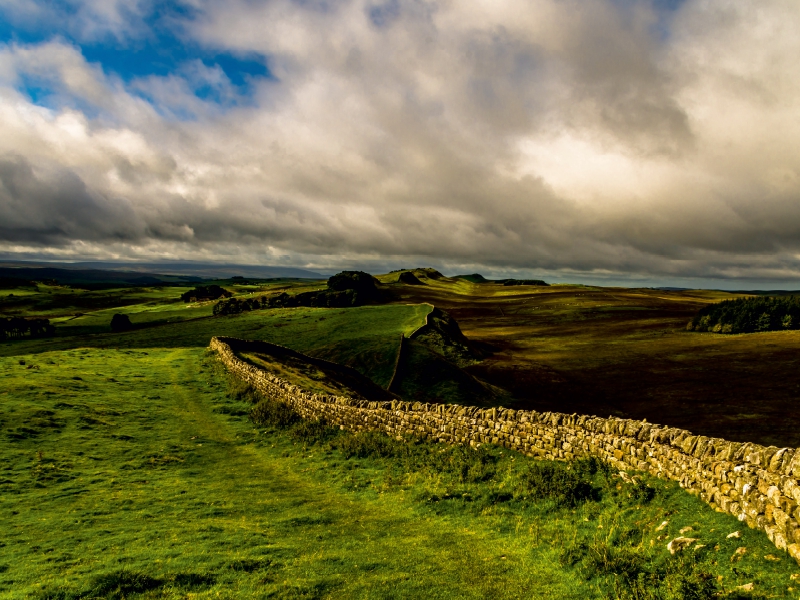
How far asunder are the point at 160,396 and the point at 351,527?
2196 cm

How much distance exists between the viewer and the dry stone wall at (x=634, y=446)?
9055 millimetres

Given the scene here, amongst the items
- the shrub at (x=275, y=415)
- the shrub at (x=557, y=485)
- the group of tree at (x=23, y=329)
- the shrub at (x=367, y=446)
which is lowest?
the group of tree at (x=23, y=329)

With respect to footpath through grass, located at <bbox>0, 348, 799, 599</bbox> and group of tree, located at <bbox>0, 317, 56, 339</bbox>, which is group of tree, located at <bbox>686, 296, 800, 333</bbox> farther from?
group of tree, located at <bbox>0, 317, 56, 339</bbox>

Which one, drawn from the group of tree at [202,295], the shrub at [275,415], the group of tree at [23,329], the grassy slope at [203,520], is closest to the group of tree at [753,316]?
the shrub at [275,415]

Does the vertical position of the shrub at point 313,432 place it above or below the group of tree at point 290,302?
below

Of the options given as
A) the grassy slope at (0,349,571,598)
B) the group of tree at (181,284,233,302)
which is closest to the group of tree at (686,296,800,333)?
the grassy slope at (0,349,571,598)

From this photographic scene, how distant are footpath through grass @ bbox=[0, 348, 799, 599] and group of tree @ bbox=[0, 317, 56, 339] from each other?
91.7 metres

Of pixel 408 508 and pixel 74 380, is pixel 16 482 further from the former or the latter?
pixel 74 380

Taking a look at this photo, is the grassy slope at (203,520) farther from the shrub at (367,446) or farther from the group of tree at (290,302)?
the group of tree at (290,302)

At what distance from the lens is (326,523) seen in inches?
527

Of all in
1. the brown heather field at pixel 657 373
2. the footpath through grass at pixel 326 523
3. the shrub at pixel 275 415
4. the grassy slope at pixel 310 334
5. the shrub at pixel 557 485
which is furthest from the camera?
the grassy slope at pixel 310 334

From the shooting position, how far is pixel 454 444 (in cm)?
1827

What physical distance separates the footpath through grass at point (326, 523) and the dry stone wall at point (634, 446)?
526 millimetres

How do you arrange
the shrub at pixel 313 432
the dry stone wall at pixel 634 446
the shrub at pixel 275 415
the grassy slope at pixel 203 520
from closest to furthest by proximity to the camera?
the dry stone wall at pixel 634 446 < the grassy slope at pixel 203 520 < the shrub at pixel 313 432 < the shrub at pixel 275 415
